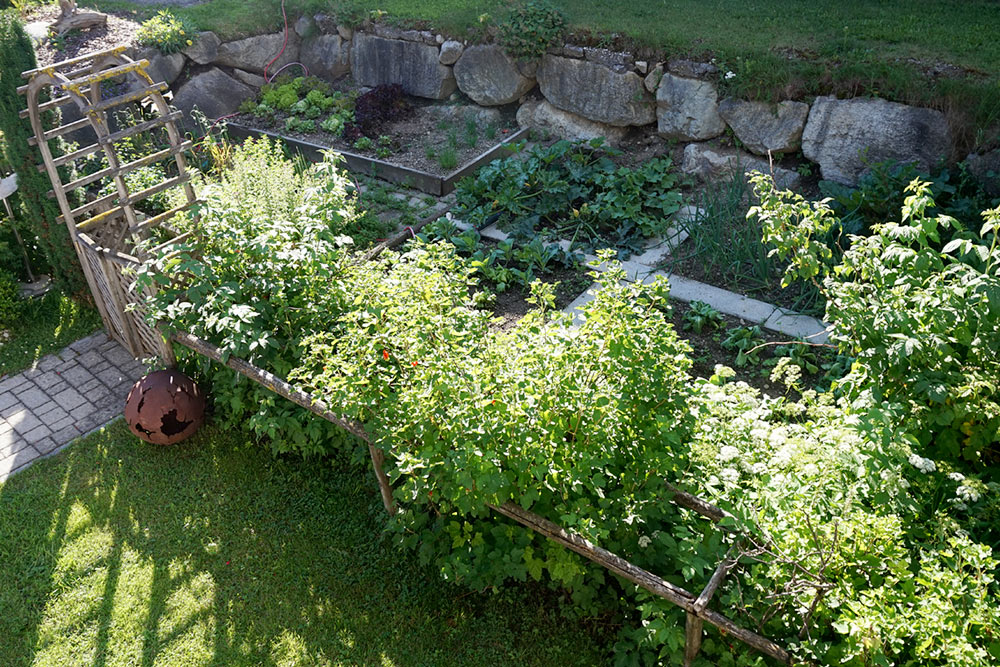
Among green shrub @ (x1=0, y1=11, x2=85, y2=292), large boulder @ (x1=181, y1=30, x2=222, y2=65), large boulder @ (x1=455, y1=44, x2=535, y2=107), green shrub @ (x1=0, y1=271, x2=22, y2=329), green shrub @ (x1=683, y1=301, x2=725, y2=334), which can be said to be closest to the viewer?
green shrub @ (x1=683, y1=301, x2=725, y2=334)

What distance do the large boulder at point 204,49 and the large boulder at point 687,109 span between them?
17.5 ft

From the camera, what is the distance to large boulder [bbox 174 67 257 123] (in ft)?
29.8

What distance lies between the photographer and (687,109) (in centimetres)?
754

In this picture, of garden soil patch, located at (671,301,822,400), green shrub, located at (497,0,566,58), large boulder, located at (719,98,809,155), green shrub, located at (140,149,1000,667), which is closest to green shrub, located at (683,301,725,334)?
garden soil patch, located at (671,301,822,400)

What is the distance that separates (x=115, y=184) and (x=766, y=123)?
5395 millimetres

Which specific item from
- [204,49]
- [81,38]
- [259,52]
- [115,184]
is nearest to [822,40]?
[115,184]

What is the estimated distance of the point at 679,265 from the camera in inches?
240

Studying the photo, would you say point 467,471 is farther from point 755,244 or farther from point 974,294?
point 755,244

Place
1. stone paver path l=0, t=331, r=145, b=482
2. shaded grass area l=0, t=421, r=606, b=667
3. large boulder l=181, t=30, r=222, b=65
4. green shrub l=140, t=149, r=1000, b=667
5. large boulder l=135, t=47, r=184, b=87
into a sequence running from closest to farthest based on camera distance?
green shrub l=140, t=149, r=1000, b=667 < shaded grass area l=0, t=421, r=606, b=667 < stone paver path l=0, t=331, r=145, b=482 < large boulder l=135, t=47, r=184, b=87 < large boulder l=181, t=30, r=222, b=65

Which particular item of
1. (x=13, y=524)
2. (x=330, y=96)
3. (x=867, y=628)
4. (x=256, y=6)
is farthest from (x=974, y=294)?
(x=256, y=6)

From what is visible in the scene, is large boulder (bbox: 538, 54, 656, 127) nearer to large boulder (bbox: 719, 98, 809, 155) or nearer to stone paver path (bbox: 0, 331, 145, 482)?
large boulder (bbox: 719, 98, 809, 155)

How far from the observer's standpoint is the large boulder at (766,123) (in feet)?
22.8

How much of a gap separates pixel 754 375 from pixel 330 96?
6373 mm

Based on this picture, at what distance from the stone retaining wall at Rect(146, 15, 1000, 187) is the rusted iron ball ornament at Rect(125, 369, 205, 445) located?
5010mm
